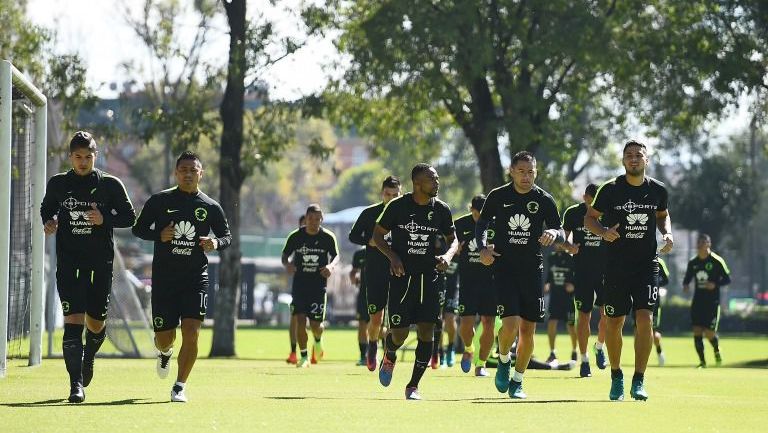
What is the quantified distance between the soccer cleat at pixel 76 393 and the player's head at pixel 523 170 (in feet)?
14.5

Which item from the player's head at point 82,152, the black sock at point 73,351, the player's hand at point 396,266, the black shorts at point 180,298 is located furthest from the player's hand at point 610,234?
the black sock at point 73,351

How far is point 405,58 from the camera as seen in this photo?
115ft

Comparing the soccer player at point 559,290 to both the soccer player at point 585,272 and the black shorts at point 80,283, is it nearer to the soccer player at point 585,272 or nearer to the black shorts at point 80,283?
the soccer player at point 585,272

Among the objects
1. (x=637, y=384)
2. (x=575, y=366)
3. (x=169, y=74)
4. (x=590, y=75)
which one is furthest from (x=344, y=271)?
(x=637, y=384)

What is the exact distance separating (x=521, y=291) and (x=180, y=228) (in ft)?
10.8

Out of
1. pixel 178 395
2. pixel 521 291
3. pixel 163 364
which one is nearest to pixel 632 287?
pixel 521 291

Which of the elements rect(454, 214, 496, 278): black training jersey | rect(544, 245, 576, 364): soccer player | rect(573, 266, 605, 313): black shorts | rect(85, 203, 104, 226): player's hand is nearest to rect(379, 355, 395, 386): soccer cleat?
rect(85, 203, 104, 226): player's hand

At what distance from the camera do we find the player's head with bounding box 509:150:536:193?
14992mm

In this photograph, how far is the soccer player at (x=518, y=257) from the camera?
14945mm

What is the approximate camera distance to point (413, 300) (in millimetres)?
14602

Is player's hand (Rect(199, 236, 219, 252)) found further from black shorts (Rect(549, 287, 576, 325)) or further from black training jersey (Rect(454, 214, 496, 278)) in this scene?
black shorts (Rect(549, 287, 576, 325))

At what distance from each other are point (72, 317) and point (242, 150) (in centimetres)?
2002

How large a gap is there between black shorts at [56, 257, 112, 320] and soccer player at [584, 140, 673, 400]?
434cm

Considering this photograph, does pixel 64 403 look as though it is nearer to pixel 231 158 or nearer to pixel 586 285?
pixel 586 285
